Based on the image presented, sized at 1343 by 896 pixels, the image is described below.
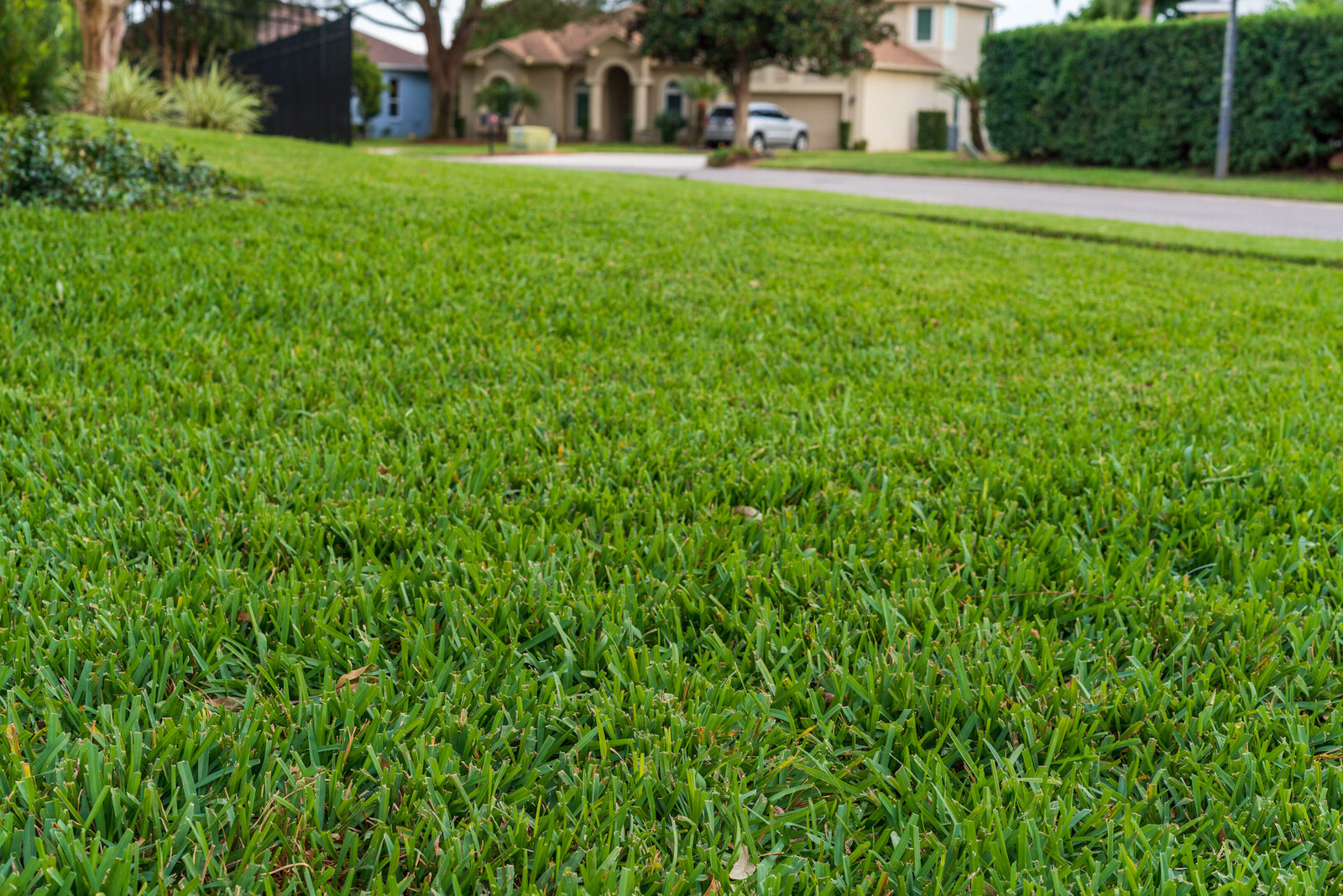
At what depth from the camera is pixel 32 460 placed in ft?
9.09

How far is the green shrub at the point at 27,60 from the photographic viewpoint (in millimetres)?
12727

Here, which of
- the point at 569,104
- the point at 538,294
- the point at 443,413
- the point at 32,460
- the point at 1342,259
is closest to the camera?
the point at 32,460

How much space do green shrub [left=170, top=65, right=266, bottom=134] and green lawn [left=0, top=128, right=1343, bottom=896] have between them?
13.0 meters

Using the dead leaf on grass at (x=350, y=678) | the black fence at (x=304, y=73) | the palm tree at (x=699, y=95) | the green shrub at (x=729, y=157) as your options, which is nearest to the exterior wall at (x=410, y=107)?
the palm tree at (x=699, y=95)

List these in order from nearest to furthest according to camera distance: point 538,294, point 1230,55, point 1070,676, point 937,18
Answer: point 1070,676, point 538,294, point 1230,55, point 937,18

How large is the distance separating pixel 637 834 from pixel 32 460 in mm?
2060

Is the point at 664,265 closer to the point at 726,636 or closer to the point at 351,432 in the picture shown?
the point at 351,432

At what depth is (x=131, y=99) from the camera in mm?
15789

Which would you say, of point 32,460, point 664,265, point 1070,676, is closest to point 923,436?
point 1070,676

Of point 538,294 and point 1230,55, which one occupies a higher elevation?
point 1230,55

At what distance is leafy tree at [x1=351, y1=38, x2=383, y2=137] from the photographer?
4578 centimetres

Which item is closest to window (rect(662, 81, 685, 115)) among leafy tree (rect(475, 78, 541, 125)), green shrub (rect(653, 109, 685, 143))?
green shrub (rect(653, 109, 685, 143))

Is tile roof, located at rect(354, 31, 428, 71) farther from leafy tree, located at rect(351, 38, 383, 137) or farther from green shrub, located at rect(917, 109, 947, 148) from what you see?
green shrub, located at rect(917, 109, 947, 148)

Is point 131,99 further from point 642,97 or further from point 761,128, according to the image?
point 642,97
